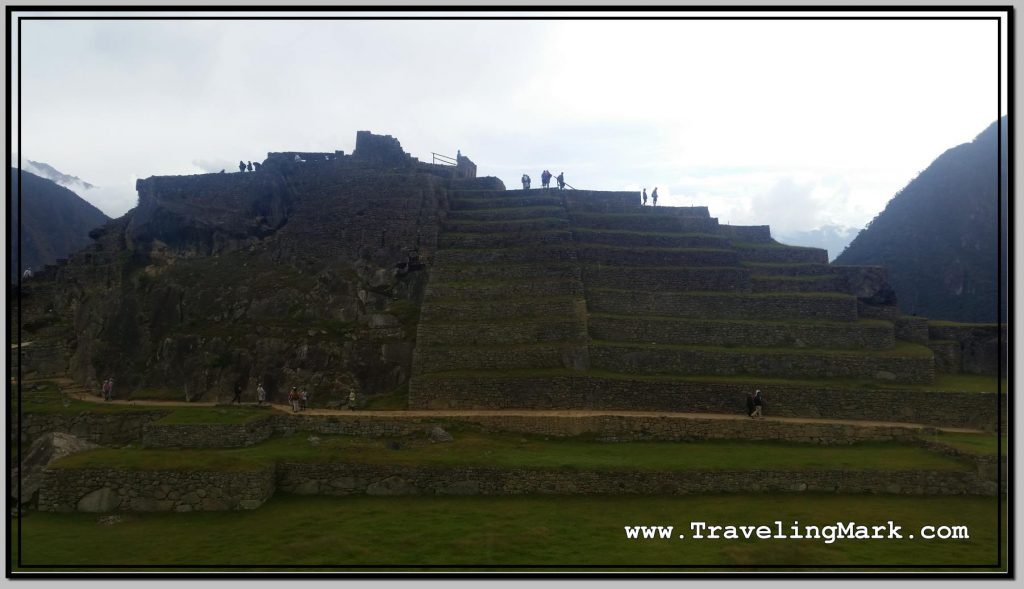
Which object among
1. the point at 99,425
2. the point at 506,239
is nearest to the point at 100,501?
the point at 99,425

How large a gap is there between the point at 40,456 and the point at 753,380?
21.0 m

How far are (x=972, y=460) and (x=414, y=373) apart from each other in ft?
52.2

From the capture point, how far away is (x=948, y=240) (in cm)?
3706

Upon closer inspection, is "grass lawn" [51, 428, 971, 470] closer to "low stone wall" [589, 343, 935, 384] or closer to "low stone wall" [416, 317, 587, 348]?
"low stone wall" [589, 343, 935, 384]

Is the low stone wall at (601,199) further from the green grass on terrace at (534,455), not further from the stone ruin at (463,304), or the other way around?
the green grass on terrace at (534,455)

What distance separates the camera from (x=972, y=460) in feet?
55.4

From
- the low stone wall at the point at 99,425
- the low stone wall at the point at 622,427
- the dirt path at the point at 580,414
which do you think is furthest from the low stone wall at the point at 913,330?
the low stone wall at the point at 99,425

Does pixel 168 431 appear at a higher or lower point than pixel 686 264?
lower

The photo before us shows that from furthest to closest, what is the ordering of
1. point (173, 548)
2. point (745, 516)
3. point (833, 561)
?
point (745, 516) < point (173, 548) < point (833, 561)

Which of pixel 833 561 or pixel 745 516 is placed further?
pixel 745 516

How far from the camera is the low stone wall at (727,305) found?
82.1ft

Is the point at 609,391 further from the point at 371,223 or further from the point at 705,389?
the point at 371,223

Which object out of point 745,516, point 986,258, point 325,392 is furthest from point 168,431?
point 986,258

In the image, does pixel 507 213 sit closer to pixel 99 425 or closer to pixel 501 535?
pixel 99 425
